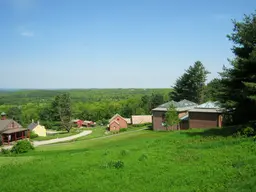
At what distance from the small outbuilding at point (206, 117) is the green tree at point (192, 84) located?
112 feet

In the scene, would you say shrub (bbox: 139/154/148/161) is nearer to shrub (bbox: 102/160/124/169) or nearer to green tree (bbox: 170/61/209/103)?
shrub (bbox: 102/160/124/169)

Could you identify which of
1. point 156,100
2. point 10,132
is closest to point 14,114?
point 10,132

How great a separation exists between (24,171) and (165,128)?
40054 mm

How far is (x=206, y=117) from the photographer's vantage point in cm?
3966

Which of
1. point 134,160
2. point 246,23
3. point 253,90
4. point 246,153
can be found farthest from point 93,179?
point 246,23

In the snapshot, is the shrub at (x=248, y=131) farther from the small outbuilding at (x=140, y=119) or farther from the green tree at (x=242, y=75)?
the small outbuilding at (x=140, y=119)

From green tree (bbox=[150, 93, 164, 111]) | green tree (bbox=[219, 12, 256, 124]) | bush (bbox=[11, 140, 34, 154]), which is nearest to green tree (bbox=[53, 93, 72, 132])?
green tree (bbox=[150, 93, 164, 111])

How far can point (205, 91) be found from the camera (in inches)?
3004

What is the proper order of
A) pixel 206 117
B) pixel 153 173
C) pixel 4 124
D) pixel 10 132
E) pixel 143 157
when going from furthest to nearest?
pixel 4 124 < pixel 10 132 < pixel 206 117 < pixel 143 157 < pixel 153 173

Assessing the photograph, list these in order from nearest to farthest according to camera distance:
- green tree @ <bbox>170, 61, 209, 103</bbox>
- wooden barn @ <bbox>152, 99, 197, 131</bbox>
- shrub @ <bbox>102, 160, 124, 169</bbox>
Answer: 1. shrub @ <bbox>102, 160, 124, 169</bbox>
2. wooden barn @ <bbox>152, 99, 197, 131</bbox>
3. green tree @ <bbox>170, 61, 209, 103</bbox>

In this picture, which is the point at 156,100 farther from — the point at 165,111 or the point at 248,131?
the point at 248,131

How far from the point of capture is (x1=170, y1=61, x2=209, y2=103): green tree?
73875 mm

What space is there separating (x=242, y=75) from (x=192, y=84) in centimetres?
5710

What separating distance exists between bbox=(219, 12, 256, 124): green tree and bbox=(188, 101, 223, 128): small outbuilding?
17.9 meters
